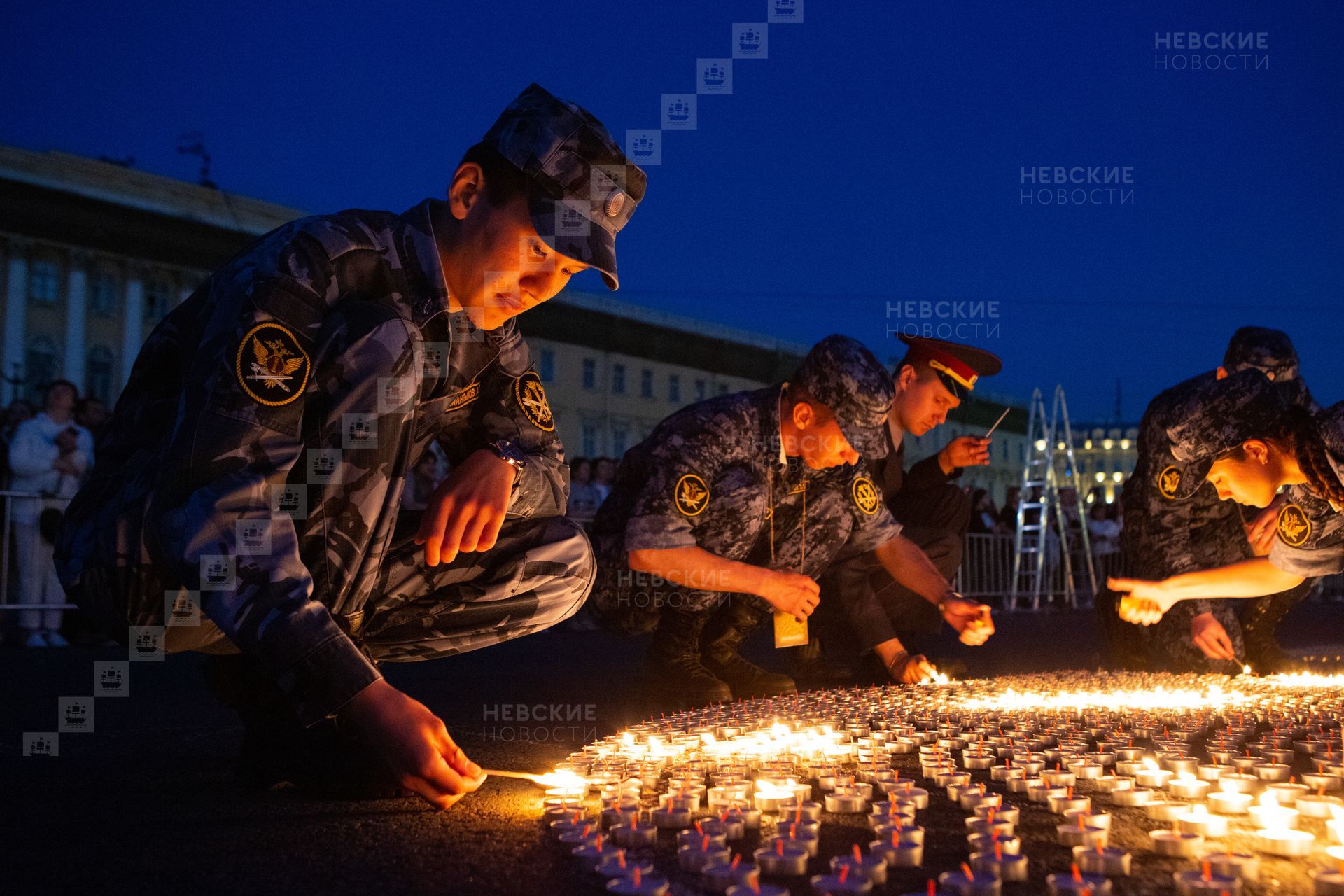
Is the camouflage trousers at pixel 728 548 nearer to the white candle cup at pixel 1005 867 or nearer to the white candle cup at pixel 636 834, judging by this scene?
the white candle cup at pixel 636 834

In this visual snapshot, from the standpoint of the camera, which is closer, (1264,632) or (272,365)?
(272,365)

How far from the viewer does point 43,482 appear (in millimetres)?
8086

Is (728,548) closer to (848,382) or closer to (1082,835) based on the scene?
(848,382)

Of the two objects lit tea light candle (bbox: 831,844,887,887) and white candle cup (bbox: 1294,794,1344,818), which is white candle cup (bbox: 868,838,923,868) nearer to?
lit tea light candle (bbox: 831,844,887,887)

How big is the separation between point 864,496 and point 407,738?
3280 mm

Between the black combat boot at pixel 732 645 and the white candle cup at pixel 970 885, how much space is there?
2.94 metres

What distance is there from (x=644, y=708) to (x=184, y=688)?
2.15m

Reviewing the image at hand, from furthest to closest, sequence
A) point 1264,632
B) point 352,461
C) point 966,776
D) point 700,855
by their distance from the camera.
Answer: point 1264,632
point 352,461
point 966,776
point 700,855

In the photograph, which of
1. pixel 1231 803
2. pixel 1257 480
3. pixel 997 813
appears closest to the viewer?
pixel 997 813

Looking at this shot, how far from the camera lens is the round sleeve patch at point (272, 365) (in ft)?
6.68

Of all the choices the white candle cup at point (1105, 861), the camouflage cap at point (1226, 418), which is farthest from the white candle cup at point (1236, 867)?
the camouflage cap at point (1226, 418)

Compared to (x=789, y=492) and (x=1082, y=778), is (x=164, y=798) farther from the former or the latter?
(x=789, y=492)

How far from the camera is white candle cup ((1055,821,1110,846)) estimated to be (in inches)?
68.4

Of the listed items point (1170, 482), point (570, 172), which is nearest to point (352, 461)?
point (570, 172)
